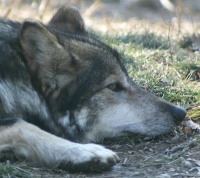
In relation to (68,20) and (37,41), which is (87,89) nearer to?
(37,41)

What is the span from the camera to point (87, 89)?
5027mm

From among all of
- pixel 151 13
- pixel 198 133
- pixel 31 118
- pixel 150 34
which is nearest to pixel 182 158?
pixel 198 133

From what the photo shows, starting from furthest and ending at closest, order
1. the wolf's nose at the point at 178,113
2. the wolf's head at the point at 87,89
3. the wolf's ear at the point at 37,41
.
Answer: the wolf's nose at the point at 178,113 < the wolf's head at the point at 87,89 < the wolf's ear at the point at 37,41

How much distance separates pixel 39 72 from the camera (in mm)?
4961

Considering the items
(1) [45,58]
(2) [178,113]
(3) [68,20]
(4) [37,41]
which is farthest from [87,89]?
(3) [68,20]

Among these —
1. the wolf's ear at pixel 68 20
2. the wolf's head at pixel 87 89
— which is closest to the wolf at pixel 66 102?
the wolf's head at pixel 87 89

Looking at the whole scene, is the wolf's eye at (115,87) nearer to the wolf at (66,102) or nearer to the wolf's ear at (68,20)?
the wolf at (66,102)

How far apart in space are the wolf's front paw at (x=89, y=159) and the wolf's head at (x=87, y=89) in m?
0.49

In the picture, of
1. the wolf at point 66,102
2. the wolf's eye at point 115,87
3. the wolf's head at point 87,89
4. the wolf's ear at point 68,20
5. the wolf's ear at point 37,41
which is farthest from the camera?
the wolf's ear at point 68,20

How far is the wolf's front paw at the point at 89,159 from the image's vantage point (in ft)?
14.7

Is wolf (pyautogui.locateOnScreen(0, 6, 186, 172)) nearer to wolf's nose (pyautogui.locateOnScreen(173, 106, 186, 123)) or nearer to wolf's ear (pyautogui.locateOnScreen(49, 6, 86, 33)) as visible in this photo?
wolf's nose (pyautogui.locateOnScreen(173, 106, 186, 123))

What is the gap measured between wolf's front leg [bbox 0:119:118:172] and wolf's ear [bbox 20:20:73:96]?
45cm

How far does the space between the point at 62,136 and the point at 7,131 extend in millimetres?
524

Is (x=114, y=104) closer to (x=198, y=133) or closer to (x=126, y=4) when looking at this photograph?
(x=198, y=133)
